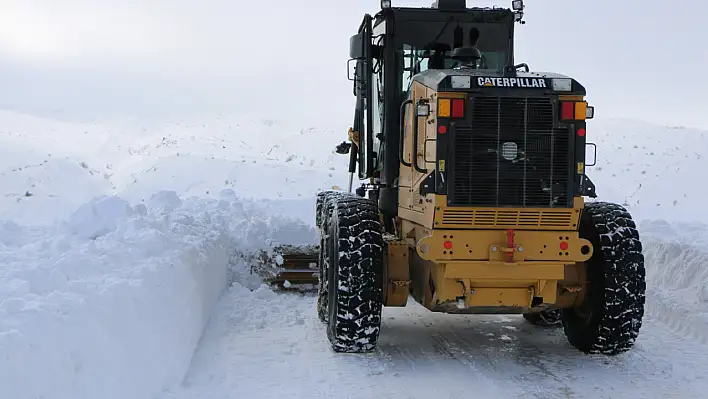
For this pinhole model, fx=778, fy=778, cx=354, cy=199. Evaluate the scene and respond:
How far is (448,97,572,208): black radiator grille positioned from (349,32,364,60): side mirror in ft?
6.23

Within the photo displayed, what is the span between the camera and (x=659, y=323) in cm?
841

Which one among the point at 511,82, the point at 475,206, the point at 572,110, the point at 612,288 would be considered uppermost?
the point at 511,82

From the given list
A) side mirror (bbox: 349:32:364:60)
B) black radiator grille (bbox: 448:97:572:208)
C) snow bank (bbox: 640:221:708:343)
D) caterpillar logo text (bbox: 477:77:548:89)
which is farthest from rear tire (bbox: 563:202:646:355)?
side mirror (bbox: 349:32:364:60)

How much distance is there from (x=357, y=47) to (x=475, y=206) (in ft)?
7.95

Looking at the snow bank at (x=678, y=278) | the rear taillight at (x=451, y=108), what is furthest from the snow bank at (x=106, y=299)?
the snow bank at (x=678, y=278)

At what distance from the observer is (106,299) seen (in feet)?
18.0

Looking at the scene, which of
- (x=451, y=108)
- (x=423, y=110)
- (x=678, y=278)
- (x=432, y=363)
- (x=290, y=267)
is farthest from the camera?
(x=290, y=267)

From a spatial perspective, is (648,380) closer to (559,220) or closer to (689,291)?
A: (559,220)

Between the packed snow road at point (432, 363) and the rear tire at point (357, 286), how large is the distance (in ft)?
0.59

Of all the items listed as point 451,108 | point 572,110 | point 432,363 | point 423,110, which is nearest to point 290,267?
point 432,363

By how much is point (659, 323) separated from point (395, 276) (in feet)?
10.6

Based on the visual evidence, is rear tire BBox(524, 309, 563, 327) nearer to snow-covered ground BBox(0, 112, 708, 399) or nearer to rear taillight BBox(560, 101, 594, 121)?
snow-covered ground BBox(0, 112, 708, 399)

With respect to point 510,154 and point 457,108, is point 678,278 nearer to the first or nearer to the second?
point 510,154

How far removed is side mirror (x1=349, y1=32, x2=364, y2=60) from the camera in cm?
794
